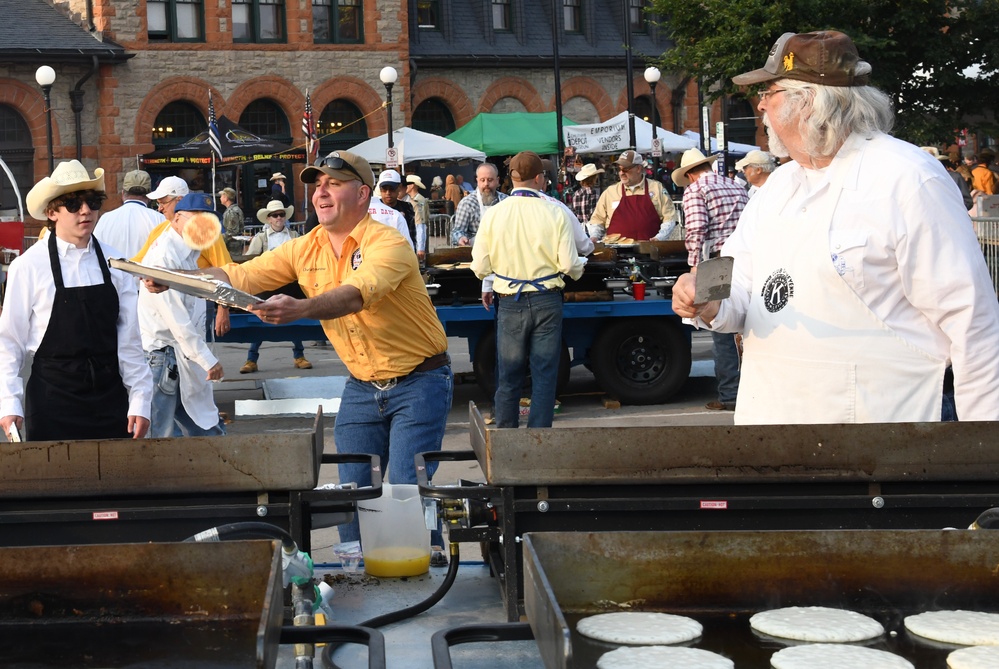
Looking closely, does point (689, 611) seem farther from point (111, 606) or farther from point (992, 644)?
point (111, 606)

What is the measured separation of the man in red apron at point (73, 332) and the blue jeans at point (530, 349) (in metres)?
3.78

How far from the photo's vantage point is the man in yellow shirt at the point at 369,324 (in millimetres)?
4980

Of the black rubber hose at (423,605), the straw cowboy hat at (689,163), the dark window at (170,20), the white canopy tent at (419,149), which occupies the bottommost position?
the black rubber hose at (423,605)

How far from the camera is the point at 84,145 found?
30516 mm

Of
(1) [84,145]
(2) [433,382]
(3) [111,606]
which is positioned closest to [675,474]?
(3) [111,606]

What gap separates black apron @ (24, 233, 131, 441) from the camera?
539cm

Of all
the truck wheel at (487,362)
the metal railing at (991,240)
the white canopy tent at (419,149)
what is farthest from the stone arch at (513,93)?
the truck wheel at (487,362)

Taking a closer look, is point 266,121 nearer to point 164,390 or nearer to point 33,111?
point 33,111

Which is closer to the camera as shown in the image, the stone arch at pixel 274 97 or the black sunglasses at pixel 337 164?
the black sunglasses at pixel 337 164

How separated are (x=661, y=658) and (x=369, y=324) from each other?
254 centimetres

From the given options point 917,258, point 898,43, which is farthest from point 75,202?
point 898,43

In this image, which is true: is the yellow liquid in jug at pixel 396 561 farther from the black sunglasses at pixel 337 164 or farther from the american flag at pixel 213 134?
the american flag at pixel 213 134

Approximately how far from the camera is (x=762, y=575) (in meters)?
2.86

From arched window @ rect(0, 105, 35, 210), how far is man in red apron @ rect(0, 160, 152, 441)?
25966 millimetres
